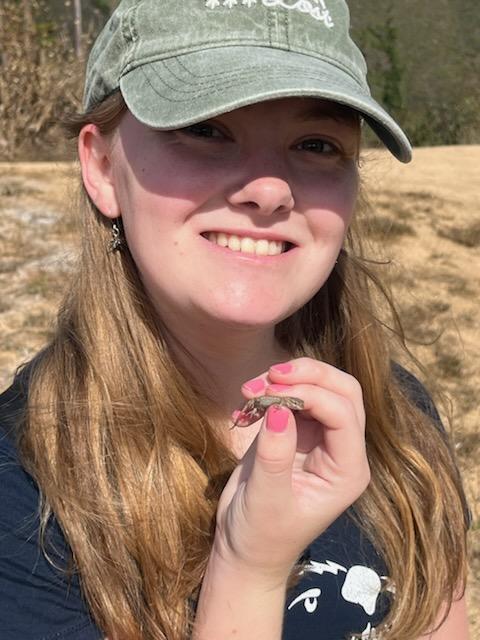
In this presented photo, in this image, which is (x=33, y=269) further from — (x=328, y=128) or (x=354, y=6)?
(x=354, y=6)

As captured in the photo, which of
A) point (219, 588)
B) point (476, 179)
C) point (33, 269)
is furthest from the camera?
point (476, 179)

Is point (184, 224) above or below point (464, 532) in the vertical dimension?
above

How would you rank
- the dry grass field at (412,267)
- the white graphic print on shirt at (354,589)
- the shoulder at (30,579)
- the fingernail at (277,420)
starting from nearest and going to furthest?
1. the fingernail at (277,420)
2. the shoulder at (30,579)
3. the white graphic print on shirt at (354,589)
4. the dry grass field at (412,267)

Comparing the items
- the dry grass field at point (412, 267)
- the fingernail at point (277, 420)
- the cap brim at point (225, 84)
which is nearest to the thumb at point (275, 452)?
the fingernail at point (277, 420)

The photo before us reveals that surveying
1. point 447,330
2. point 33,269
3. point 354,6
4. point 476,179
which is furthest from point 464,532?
point 354,6

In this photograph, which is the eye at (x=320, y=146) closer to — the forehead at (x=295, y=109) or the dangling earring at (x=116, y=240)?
the forehead at (x=295, y=109)

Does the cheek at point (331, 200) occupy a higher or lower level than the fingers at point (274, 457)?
higher

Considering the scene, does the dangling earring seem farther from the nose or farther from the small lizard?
the small lizard
